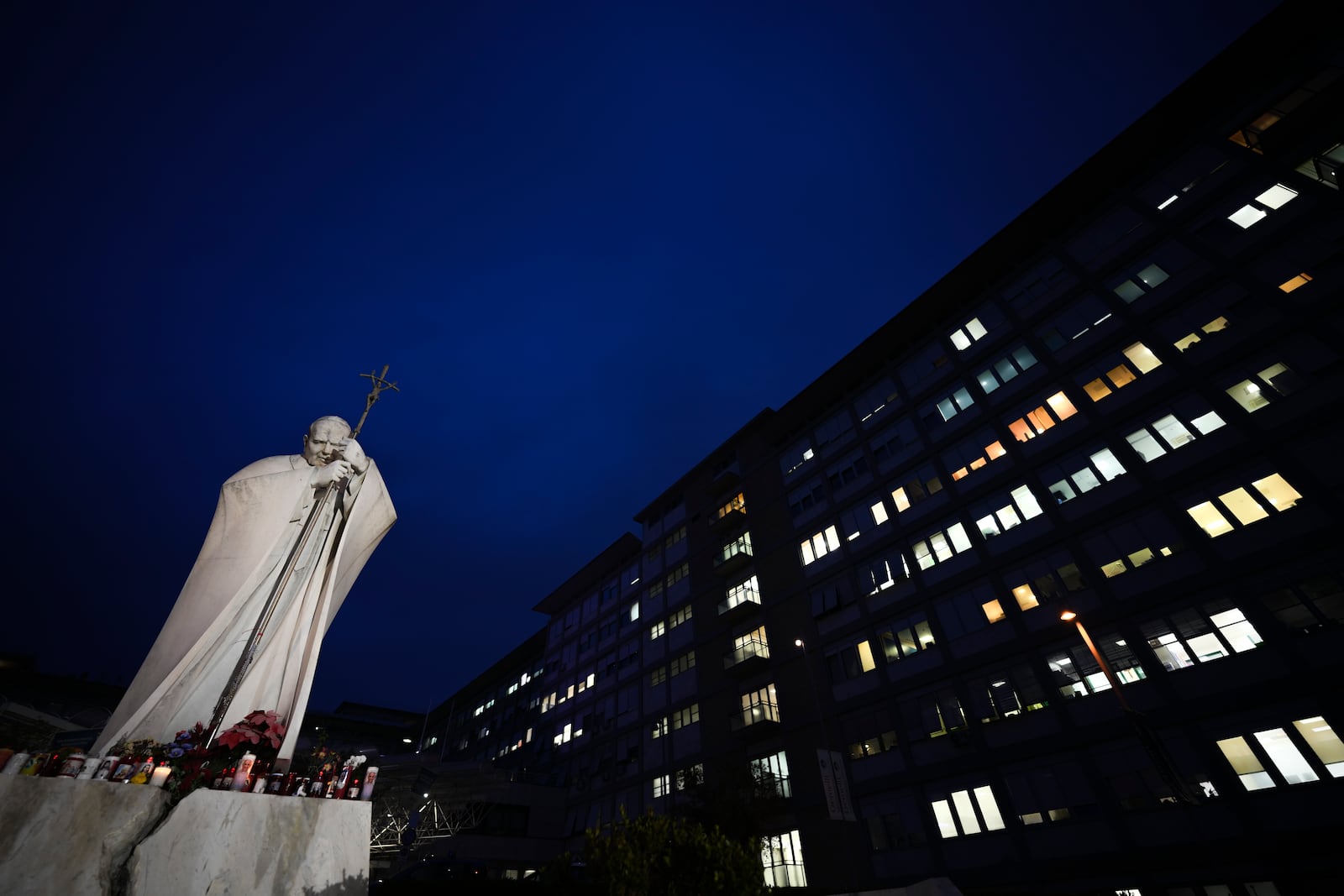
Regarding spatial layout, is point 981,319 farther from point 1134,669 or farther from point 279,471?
point 279,471

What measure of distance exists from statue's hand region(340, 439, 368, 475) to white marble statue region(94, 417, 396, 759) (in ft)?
0.08

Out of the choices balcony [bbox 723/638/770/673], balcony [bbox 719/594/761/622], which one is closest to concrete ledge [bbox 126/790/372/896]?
balcony [bbox 723/638/770/673]

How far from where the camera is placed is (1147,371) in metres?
24.7

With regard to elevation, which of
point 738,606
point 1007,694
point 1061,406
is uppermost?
point 1061,406

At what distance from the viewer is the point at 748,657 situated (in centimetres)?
3503

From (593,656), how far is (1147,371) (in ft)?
146

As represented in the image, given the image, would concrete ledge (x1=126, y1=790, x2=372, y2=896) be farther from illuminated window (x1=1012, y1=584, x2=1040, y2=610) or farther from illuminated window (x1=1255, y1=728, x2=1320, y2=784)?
illuminated window (x1=1012, y1=584, x2=1040, y2=610)

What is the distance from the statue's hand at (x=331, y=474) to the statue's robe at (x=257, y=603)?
0.21 metres

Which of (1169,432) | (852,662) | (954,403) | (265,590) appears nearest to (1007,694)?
(852,662)

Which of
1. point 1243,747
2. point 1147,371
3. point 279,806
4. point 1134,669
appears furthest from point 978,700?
point 279,806

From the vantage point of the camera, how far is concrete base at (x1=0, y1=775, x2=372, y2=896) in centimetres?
645

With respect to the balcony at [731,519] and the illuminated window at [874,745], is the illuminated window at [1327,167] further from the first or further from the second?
the balcony at [731,519]

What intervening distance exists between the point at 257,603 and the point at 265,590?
0.86 ft

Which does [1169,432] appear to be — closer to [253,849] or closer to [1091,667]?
[1091,667]
